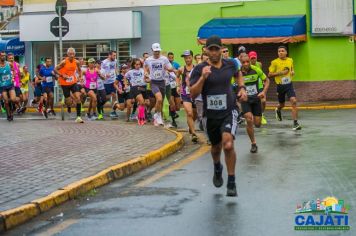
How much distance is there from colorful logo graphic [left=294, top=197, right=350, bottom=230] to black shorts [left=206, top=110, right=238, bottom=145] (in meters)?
1.35

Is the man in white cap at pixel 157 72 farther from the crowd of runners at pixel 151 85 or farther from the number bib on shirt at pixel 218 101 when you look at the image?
the number bib on shirt at pixel 218 101

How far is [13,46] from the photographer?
3061 centimetres

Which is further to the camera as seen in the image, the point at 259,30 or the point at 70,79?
the point at 259,30

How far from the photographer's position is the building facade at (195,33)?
2606 cm

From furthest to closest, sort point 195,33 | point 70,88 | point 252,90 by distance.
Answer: point 195,33 < point 70,88 < point 252,90

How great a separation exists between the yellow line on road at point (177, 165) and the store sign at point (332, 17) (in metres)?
13.9

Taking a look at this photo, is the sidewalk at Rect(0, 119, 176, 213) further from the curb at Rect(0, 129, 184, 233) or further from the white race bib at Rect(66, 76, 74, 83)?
the white race bib at Rect(66, 76, 74, 83)

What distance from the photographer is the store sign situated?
2561 cm

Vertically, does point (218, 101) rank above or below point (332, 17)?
below

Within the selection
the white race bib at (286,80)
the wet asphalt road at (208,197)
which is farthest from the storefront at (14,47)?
the wet asphalt road at (208,197)

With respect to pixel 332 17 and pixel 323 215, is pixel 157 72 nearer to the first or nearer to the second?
pixel 323 215

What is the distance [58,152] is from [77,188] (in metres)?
3.01

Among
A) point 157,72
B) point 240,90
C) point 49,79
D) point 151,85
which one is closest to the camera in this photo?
point 240,90

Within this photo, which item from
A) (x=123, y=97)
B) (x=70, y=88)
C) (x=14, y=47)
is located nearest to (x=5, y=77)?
(x=70, y=88)
